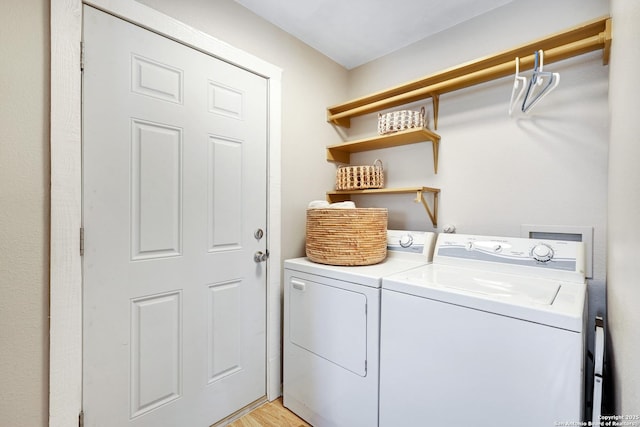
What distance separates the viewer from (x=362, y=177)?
2033mm

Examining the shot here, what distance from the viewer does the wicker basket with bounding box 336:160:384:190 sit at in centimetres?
202

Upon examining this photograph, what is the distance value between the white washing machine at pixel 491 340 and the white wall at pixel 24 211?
4.61 ft

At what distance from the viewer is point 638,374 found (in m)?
0.58

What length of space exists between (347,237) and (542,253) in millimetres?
961

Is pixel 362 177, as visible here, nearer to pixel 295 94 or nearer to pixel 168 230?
pixel 295 94

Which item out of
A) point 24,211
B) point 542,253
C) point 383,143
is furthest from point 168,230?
point 542,253

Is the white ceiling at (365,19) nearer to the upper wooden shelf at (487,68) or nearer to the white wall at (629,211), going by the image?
the upper wooden shelf at (487,68)

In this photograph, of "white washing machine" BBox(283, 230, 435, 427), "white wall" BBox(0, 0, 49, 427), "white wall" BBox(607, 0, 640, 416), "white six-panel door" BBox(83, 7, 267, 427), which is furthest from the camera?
"white washing machine" BBox(283, 230, 435, 427)

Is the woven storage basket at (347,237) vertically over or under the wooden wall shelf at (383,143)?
under

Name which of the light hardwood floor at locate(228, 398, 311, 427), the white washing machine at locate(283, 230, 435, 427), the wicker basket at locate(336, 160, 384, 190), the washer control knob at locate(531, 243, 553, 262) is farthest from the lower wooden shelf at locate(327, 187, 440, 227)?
the light hardwood floor at locate(228, 398, 311, 427)

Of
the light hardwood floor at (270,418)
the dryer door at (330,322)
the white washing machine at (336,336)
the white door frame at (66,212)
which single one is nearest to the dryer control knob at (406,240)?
the white washing machine at (336,336)

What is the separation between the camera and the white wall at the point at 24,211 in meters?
1.00

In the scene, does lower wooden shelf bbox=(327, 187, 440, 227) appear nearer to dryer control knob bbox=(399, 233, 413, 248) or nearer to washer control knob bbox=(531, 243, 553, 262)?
dryer control knob bbox=(399, 233, 413, 248)

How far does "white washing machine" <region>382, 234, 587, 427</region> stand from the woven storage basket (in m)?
0.28
